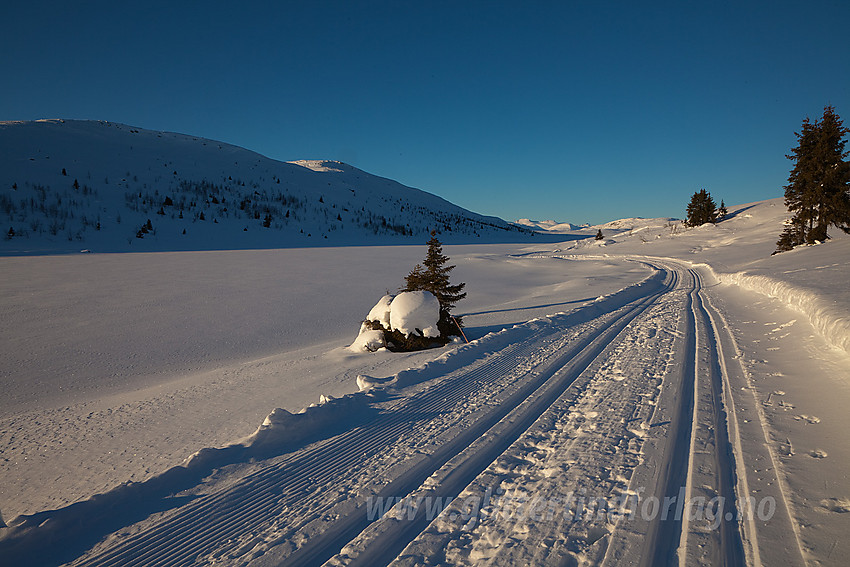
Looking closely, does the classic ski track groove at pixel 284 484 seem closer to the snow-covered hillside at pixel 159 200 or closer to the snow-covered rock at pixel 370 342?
the snow-covered rock at pixel 370 342

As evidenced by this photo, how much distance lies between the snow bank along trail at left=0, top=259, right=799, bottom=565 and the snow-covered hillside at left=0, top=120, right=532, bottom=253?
22.2 m

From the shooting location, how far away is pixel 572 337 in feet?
23.6

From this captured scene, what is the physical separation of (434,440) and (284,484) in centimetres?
139

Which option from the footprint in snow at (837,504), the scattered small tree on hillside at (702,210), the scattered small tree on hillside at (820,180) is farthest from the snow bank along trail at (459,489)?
the scattered small tree on hillside at (702,210)

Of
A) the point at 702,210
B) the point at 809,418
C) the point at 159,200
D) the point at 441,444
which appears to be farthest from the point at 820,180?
the point at 159,200

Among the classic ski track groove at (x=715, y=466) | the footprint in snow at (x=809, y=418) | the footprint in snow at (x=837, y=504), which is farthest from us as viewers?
the footprint in snow at (x=809, y=418)

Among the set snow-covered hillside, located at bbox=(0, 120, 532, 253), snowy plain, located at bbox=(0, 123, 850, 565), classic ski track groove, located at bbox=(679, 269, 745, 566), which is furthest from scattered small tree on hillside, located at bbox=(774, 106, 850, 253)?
snow-covered hillside, located at bbox=(0, 120, 532, 253)

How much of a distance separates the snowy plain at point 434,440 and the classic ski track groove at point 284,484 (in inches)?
0.8

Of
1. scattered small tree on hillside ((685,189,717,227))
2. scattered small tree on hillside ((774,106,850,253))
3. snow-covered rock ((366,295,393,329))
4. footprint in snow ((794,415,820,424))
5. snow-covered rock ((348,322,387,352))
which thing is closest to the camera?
Result: footprint in snow ((794,415,820,424))

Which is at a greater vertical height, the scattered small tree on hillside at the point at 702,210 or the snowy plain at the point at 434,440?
the scattered small tree on hillside at the point at 702,210

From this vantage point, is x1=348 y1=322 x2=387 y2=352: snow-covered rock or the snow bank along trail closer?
the snow bank along trail

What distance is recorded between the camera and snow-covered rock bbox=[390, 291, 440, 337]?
7566 mm

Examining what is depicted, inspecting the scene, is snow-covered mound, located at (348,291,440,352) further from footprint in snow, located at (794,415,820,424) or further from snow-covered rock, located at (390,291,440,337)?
footprint in snow, located at (794,415,820,424)

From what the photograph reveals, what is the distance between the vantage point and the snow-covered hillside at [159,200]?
21.6m
